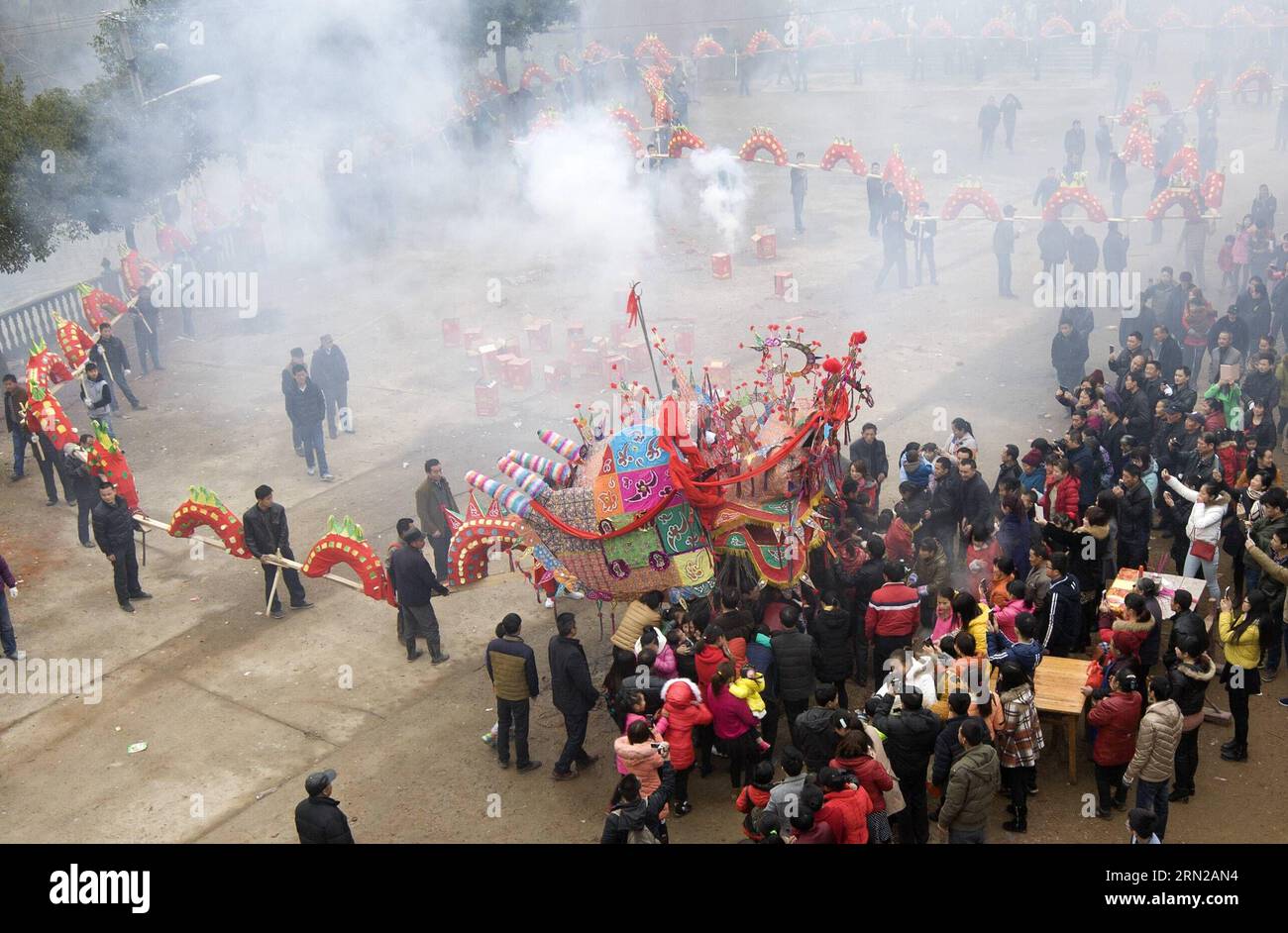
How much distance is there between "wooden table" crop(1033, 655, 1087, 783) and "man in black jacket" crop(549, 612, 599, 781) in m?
2.92

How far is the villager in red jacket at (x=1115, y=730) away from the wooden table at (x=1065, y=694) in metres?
0.28

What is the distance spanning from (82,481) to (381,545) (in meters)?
3.09

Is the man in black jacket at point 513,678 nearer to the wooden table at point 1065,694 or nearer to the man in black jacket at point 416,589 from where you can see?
the man in black jacket at point 416,589

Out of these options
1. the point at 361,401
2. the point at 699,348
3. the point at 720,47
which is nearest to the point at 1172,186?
the point at 699,348

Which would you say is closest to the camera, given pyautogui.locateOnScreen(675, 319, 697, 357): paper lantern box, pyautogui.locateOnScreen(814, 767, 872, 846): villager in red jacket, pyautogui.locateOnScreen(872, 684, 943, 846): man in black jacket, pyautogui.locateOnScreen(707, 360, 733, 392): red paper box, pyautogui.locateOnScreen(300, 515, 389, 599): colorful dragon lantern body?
pyautogui.locateOnScreen(814, 767, 872, 846): villager in red jacket

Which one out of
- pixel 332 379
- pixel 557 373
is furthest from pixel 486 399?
pixel 332 379

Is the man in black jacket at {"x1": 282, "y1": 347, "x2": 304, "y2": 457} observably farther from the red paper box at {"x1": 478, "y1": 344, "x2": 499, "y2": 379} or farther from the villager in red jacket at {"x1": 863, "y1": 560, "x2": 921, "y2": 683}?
the villager in red jacket at {"x1": 863, "y1": 560, "x2": 921, "y2": 683}

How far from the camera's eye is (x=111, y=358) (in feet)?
51.8

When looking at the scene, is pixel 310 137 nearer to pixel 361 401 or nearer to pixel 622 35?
pixel 361 401

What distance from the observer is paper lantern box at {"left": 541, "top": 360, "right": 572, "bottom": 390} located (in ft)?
51.7

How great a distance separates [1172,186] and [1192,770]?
12.0 meters

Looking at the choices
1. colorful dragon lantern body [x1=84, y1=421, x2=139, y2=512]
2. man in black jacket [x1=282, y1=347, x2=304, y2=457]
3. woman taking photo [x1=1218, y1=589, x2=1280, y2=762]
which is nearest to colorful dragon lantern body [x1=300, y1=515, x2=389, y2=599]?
colorful dragon lantern body [x1=84, y1=421, x2=139, y2=512]

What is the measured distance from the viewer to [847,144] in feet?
67.4

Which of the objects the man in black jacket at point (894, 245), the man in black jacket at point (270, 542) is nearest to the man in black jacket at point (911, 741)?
the man in black jacket at point (270, 542)
